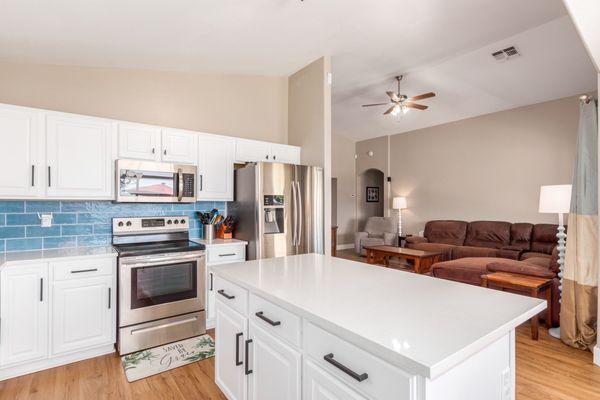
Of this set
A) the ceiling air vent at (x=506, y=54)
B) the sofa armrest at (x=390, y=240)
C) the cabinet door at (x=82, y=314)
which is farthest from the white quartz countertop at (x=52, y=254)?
the sofa armrest at (x=390, y=240)

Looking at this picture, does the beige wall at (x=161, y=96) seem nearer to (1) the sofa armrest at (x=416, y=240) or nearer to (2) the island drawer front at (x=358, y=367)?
(2) the island drawer front at (x=358, y=367)

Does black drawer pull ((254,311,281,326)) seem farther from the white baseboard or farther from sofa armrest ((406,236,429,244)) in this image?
sofa armrest ((406,236,429,244))

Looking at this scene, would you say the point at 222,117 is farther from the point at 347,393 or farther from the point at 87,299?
the point at 347,393

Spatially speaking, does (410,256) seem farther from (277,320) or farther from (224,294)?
(277,320)

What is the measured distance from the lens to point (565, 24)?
11.8 feet

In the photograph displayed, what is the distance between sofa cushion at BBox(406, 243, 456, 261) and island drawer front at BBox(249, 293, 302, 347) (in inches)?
204

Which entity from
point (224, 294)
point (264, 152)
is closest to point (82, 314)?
point (224, 294)

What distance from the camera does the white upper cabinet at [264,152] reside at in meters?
3.78

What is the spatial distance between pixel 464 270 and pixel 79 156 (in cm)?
441

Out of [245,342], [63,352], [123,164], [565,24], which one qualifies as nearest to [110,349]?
[63,352]

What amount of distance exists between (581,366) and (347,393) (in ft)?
8.80

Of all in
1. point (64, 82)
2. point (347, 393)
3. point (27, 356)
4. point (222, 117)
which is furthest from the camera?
point (222, 117)

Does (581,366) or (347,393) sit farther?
(581,366)

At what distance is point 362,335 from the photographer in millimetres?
991
